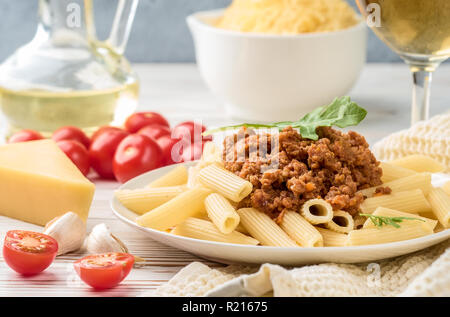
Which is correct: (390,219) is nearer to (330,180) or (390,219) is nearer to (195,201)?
(330,180)

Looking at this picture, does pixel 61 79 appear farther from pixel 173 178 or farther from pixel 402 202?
pixel 402 202

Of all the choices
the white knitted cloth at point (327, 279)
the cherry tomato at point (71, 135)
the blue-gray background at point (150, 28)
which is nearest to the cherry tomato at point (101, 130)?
the cherry tomato at point (71, 135)

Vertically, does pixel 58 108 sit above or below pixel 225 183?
below

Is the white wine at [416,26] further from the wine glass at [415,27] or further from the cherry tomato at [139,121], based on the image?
the cherry tomato at [139,121]

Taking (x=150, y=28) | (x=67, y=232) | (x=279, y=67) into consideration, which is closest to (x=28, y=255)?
(x=67, y=232)

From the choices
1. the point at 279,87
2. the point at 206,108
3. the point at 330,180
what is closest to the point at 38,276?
the point at 330,180

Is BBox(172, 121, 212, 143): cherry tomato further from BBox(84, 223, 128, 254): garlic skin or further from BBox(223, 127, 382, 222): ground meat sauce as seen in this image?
BBox(84, 223, 128, 254): garlic skin
